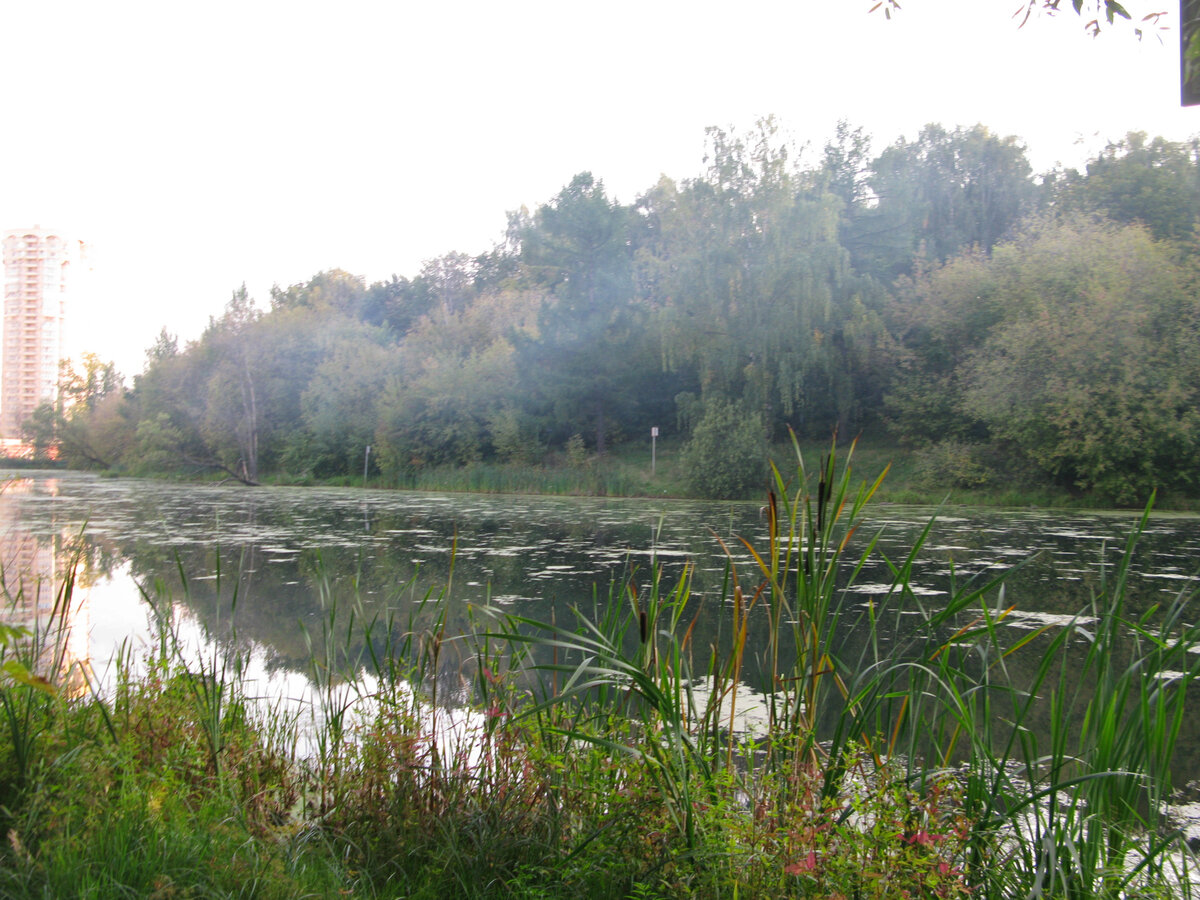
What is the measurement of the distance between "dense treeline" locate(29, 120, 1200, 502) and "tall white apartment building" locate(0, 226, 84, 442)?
15.6 meters

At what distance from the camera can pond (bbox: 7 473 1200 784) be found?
16.0 ft

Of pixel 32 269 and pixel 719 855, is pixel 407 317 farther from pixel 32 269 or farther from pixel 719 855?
pixel 719 855

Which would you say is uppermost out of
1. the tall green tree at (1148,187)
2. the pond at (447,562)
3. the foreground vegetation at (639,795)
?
the tall green tree at (1148,187)

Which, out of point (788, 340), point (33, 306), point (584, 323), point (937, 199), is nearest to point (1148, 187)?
point (937, 199)

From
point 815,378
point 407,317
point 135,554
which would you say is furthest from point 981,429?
point 407,317

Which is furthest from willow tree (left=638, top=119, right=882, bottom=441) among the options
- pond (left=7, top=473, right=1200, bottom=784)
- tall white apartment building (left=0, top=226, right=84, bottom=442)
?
tall white apartment building (left=0, top=226, right=84, bottom=442)

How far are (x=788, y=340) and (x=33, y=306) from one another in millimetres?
18698

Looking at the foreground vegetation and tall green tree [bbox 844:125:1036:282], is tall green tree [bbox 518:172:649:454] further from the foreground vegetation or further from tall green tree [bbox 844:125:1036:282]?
the foreground vegetation

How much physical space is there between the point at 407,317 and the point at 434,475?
21044 millimetres

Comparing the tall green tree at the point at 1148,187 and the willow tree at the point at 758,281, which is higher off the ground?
the tall green tree at the point at 1148,187

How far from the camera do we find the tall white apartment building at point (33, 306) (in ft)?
29.6

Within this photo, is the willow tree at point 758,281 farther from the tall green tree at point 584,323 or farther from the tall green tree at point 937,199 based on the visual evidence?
the tall green tree at point 937,199

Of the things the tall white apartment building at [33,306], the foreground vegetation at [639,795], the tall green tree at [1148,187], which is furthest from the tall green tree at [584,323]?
the foreground vegetation at [639,795]

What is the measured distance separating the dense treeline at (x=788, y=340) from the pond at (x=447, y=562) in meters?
4.04
